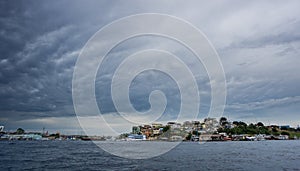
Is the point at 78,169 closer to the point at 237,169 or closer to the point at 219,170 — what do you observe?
the point at 219,170

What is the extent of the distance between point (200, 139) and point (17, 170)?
143809 millimetres

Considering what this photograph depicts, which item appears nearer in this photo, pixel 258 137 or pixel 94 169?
pixel 94 169

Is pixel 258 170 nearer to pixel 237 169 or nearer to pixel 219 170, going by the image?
pixel 237 169

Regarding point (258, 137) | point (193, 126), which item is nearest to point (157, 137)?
point (193, 126)

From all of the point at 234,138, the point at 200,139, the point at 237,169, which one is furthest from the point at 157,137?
the point at 237,169

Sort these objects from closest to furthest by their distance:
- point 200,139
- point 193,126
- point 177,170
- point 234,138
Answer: point 177,170 < point 200,139 < point 234,138 < point 193,126

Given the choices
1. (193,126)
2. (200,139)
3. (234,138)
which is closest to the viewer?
(200,139)

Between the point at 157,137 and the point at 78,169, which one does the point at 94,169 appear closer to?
the point at 78,169

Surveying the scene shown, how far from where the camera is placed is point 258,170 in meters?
30.3

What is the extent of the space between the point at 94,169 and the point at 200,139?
141 m

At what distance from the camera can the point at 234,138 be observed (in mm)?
177125

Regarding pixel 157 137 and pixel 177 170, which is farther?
pixel 157 137

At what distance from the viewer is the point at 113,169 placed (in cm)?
3009

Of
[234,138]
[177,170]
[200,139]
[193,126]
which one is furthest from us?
[193,126]
